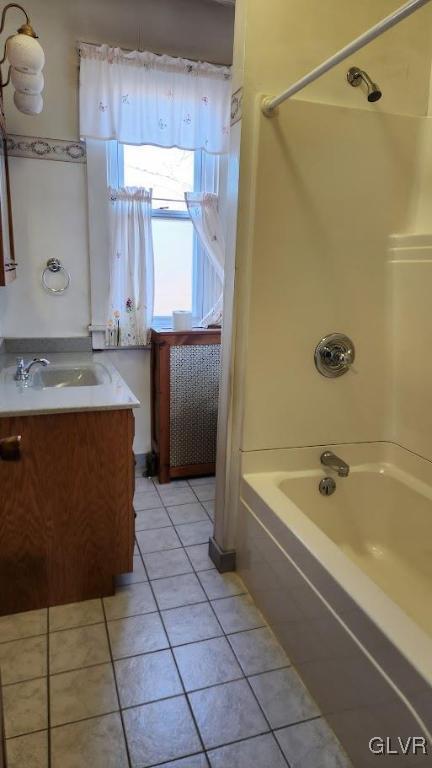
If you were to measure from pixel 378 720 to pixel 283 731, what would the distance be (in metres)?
0.35

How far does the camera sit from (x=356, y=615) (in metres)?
1.22

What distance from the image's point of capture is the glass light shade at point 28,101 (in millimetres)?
1960

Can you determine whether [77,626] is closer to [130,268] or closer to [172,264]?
[130,268]

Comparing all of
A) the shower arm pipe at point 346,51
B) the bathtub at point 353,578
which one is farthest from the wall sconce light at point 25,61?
the bathtub at point 353,578

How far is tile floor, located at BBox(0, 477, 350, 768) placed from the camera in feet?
4.33

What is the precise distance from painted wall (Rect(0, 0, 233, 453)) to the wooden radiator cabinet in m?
0.47

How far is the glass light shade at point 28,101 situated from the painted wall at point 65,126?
47cm

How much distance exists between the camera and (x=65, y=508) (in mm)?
1771

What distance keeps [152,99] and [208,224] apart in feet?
2.35

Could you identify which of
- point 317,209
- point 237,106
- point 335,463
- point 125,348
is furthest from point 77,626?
point 237,106

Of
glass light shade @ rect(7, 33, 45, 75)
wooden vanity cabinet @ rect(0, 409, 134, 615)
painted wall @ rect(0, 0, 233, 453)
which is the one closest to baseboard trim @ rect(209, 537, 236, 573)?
wooden vanity cabinet @ rect(0, 409, 134, 615)

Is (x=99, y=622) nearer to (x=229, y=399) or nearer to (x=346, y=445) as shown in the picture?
(x=229, y=399)

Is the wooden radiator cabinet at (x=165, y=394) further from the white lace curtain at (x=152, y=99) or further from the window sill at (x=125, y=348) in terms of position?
the white lace curtain at (x=152, y=99)

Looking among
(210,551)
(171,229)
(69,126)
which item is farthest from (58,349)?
(210,551)
